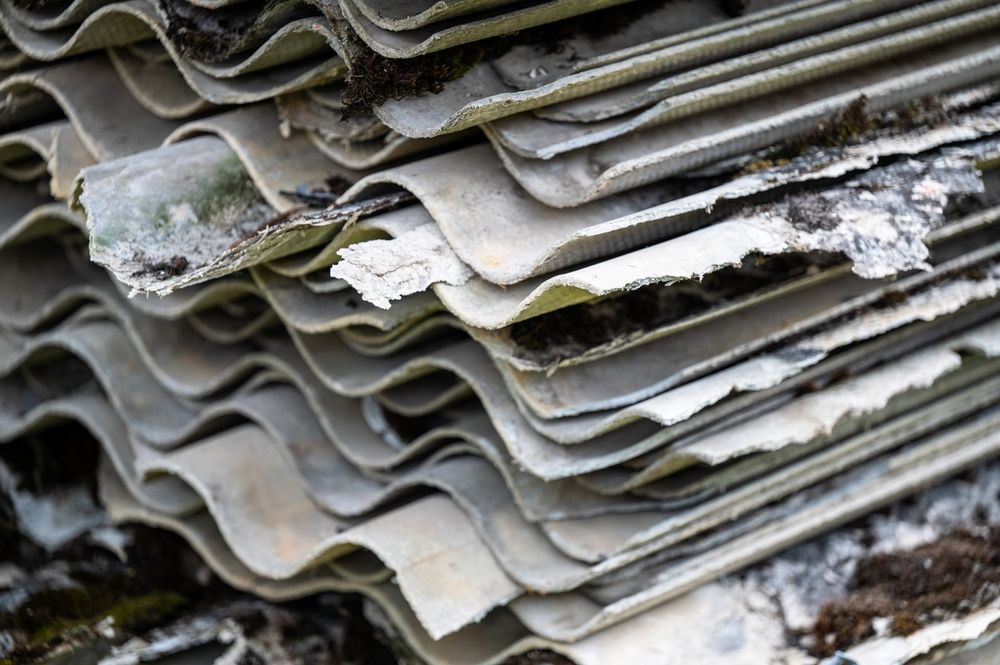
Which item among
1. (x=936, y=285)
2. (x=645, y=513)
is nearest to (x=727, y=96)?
(x=936, y=285)

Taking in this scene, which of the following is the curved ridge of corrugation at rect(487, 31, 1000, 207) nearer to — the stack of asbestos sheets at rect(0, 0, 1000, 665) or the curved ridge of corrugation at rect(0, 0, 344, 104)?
the stack of asbestos sheets at rect(0, 0, 1000, 665)

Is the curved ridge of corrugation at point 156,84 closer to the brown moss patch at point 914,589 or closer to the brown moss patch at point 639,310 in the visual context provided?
the brown moss patch at point 639,310

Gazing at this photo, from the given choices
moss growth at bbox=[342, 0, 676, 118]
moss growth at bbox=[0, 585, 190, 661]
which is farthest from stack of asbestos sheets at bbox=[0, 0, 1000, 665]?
moss growth at bbox=[0, 585, 190, 661]

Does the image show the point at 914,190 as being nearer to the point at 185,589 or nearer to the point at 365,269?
the point at 365,269

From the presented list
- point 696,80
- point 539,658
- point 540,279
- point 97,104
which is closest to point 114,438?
point 97,104

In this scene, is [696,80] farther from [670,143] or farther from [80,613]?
[80,613]

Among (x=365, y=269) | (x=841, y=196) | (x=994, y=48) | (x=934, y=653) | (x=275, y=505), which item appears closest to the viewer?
(x=365, y=269)
